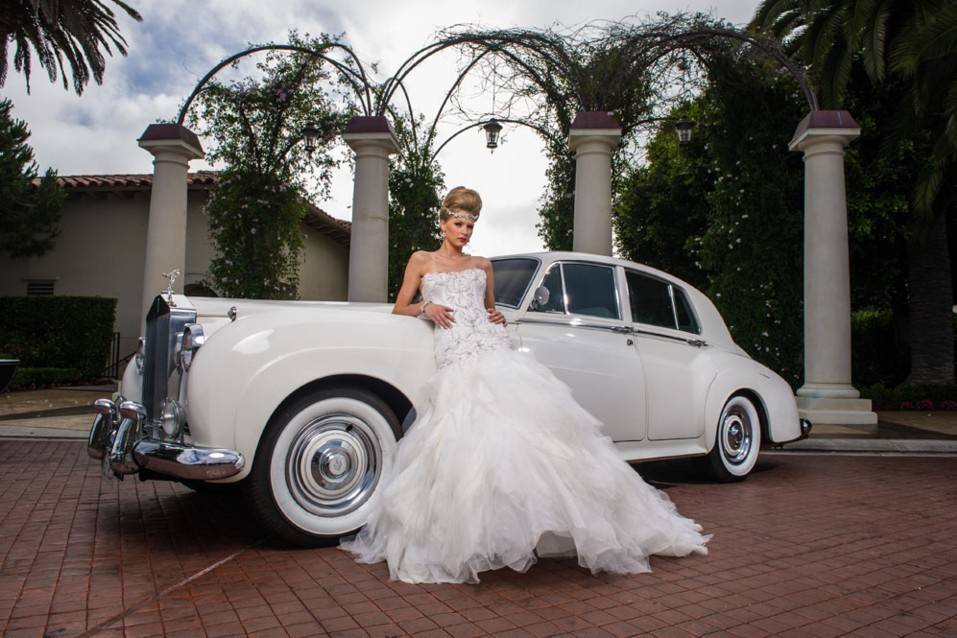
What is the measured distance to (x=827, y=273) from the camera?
9773 millimetres

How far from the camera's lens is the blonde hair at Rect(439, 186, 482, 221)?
12.8 feet

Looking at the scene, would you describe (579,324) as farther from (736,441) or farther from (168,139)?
(168,139)

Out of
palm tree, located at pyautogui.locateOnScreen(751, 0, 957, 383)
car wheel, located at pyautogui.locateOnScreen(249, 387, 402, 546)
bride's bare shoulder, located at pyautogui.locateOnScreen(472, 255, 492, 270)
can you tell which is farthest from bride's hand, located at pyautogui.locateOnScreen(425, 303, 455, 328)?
palm tree, located at pyautogui.locateOnScreen(751, 0, 957, 383)

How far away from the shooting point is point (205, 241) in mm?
17906

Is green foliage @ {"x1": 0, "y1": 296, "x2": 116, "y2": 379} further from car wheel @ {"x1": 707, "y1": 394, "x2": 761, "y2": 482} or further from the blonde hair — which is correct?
car wheel @ {"x1": 707, "y1": 394, "x2": 761, "y2": 482}

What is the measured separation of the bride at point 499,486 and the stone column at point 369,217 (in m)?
5.81

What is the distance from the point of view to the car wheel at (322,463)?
3287 mm

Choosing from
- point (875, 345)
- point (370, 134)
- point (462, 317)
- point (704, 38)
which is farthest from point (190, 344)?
point (875, 345)

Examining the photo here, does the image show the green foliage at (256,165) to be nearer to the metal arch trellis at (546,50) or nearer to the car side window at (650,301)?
the metal arch trellis at (546,50)

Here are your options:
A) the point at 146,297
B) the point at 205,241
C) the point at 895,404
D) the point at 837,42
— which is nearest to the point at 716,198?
the point at 837,42

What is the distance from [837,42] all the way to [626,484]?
41.6 ft

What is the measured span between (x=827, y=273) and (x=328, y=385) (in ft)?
28.5

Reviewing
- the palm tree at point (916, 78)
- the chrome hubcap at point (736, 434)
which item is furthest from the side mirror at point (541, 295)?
the palm tree at point (916, 78)

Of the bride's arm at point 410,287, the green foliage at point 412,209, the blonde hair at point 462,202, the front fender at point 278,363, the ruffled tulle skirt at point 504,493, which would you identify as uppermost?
the green foliage at point 412,209
